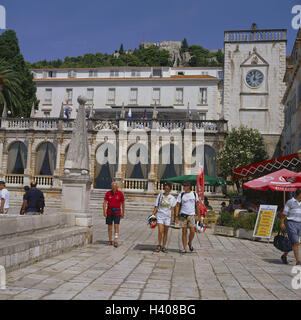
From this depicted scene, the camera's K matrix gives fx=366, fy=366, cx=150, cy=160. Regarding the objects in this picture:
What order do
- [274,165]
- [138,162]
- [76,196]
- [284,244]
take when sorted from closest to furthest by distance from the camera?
[284,244] → [76,196] → [274,165] → [138,162]

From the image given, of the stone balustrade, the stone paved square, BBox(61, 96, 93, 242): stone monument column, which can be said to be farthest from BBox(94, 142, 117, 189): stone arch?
the stone paved square

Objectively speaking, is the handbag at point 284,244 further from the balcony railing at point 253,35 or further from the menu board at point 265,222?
the balcony railing at point 253,35

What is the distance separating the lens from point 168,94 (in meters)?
45.2

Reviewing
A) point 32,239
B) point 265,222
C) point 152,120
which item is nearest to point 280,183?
point 265,222

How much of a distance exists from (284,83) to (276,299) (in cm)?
3574

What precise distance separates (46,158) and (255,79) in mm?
22344

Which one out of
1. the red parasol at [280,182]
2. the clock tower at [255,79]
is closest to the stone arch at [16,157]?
the clock tower at [255,79]

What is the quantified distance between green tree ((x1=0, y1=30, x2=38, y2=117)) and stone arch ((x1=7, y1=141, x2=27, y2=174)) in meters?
7.89

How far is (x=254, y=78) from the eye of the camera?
124ft

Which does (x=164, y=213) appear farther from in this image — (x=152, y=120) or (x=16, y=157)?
(x=16, y=157)

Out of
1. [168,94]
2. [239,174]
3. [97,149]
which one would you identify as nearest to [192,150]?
[97,149]

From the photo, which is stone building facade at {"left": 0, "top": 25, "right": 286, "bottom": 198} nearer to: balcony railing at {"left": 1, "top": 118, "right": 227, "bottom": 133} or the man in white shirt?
balcony railing at {"left": 1, "top": 118, "right": 227, "bottom": 133}

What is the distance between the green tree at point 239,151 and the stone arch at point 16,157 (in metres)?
16.3

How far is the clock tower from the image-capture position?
37125mm
